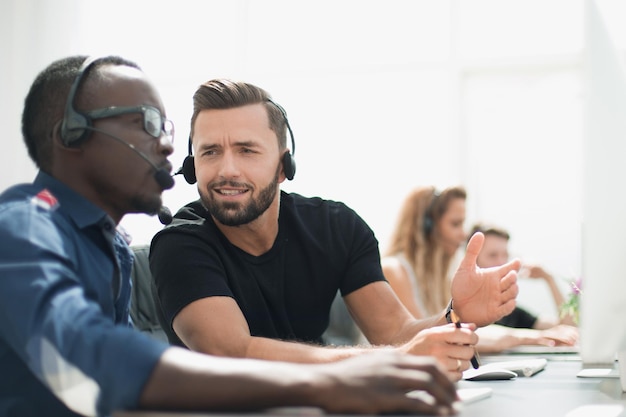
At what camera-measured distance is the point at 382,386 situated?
82 cm

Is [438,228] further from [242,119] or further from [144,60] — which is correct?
[144,60]

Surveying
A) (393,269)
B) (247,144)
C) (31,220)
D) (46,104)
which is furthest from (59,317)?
(393,269)

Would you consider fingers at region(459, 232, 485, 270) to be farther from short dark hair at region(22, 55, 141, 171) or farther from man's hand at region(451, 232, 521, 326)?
short dark hair at region(22, 55, 141, 171)

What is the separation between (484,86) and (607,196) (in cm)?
414

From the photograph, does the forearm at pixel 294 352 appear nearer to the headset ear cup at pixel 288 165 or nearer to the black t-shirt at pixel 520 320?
the headset ear cup at pixel 288 165

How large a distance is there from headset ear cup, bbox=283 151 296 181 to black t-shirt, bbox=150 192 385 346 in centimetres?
11

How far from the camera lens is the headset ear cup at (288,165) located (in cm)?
194

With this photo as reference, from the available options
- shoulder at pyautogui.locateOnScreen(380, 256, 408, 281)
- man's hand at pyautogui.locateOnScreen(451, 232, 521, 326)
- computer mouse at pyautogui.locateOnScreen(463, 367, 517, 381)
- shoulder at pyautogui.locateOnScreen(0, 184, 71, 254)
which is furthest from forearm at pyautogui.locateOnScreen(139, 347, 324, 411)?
shoulder at pyautogui.locateOnScreen(380, 256, 408, 281)

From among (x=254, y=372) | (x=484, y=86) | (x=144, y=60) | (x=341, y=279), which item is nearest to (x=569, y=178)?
(x=484, y=86)

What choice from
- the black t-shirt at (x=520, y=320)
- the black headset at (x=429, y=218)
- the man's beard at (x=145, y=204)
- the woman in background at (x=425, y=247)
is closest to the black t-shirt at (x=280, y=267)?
the man's beard at (x=145, y=204)

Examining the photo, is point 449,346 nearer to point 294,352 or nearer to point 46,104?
point 294,352

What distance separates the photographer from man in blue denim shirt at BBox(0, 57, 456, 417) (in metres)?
0.81

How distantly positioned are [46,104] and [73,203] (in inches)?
6.2

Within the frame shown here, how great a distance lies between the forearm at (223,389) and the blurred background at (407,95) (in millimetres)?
3968
